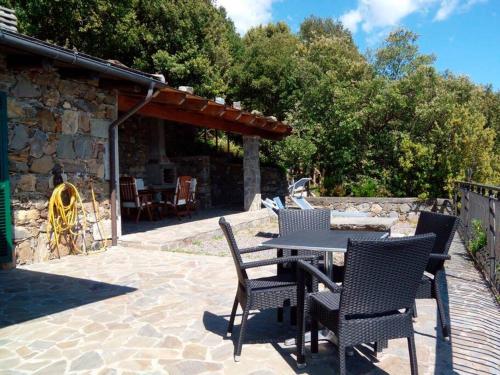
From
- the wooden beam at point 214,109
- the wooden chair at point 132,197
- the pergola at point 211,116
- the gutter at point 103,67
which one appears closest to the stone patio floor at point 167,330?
the gutter at point 103,67

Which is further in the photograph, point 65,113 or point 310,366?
point 65,113

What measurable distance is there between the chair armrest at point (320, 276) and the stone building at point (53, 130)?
350cm

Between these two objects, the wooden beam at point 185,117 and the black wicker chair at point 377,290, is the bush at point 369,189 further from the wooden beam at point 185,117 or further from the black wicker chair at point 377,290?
the black wicker chair at point 377,290

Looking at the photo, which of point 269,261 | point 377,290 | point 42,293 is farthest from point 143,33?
point 377,290

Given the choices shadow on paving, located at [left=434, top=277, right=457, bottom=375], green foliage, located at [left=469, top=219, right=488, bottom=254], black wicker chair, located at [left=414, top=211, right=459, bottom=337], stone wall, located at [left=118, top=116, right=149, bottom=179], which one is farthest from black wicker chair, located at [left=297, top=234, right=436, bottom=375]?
stone wall, located at [left=118, top=116, right=149, bottom=179]

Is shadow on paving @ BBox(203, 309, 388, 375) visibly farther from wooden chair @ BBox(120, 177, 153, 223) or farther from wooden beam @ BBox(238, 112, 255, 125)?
wooden beam @ BBox(238, 112, 255, 125)

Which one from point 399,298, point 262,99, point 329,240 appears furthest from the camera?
point 262,99

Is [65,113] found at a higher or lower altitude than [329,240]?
higher

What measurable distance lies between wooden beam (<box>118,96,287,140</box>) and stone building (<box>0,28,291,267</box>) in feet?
0.20

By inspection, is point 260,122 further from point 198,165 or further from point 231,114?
point 198,165

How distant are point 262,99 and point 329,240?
12.4 meters

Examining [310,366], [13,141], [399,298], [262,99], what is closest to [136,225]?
[13,141]

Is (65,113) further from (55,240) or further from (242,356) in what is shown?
(242,356)

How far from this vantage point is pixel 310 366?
8.35 ft
